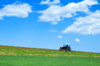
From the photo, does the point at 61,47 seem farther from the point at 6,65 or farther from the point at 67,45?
the point at 6,65

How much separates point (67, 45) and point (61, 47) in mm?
2671

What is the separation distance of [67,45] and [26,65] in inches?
1155

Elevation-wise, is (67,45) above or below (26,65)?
above

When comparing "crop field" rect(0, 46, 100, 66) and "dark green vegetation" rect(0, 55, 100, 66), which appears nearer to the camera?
"dark green vegetation" rect(0, 55, 100, 66)

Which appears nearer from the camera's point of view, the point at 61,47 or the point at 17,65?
the point at 17,65

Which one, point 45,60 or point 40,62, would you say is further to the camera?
point 45,60

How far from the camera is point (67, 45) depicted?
42594 millimetres

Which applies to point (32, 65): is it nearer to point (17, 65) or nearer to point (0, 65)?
point (17, 65)

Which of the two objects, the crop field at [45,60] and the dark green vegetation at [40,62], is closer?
the dark green vegetation at [40,62]

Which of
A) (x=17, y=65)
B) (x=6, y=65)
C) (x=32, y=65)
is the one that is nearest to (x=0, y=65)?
(x=6, y=65)

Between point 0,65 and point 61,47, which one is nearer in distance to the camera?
point 0,65

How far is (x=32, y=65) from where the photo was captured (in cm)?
1429

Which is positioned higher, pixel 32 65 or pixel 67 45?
pixel 67 45

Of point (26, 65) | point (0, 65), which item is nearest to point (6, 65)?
point (0, 65)
